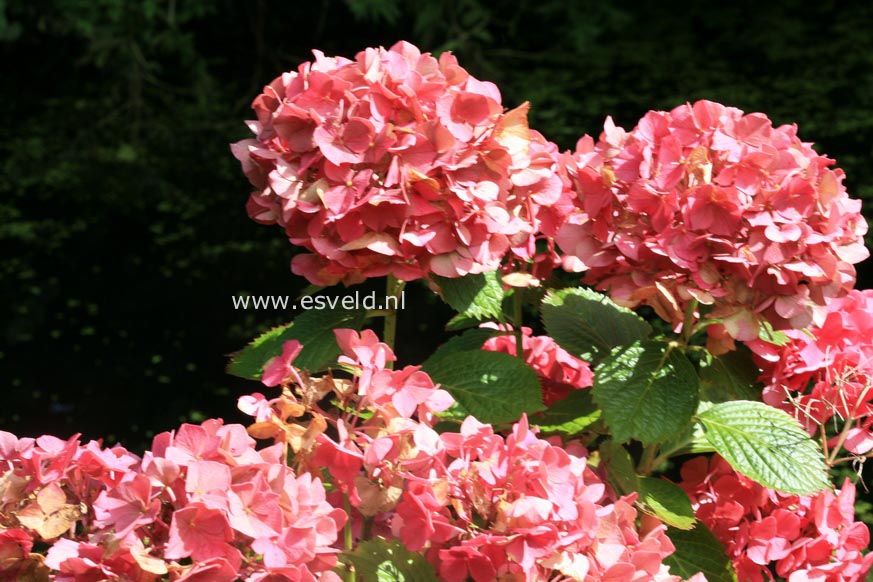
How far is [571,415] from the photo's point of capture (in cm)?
111

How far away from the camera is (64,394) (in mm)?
2217

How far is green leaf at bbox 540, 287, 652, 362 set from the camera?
41.9 inches

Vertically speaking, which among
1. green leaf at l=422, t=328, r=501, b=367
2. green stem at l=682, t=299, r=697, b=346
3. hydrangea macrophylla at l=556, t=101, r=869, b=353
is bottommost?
green leaf at l=422, t=328, r=501, b=367

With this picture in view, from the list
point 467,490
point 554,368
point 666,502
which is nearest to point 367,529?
point 467,490

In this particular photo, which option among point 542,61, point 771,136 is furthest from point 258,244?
point 771,136

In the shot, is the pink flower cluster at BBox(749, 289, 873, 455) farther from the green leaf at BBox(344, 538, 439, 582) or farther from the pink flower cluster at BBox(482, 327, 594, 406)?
the green leaf at BBox(344, 538, 439, 582)

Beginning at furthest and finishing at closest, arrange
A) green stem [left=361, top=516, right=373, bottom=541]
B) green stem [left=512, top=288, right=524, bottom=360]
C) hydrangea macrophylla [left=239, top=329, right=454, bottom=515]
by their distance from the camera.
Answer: green stem [left=512, top=288, right=524, bottom=360] → green stem [left=361, top=516, right=373, bottom=541] → hydrangea macrophylla [left=239, top=329, right=454, bottom=515]

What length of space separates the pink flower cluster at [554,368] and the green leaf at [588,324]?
0.10 meters

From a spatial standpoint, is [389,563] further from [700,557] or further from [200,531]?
[700,557]

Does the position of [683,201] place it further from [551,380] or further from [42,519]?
[42,519]

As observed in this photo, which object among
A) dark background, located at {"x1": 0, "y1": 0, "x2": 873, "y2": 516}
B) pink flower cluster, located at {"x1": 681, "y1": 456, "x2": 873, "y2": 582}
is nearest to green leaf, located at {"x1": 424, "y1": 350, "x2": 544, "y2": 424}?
pink flower cluster, located at {"x1": 681, "y1": 456, "x2": 873, "y2": 582}

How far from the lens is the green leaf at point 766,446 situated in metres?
0.94

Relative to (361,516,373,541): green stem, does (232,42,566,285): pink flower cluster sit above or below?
above

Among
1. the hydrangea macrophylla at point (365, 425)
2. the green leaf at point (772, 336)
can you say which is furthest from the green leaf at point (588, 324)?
the hydrangea macrophylla at point (365, 425)
